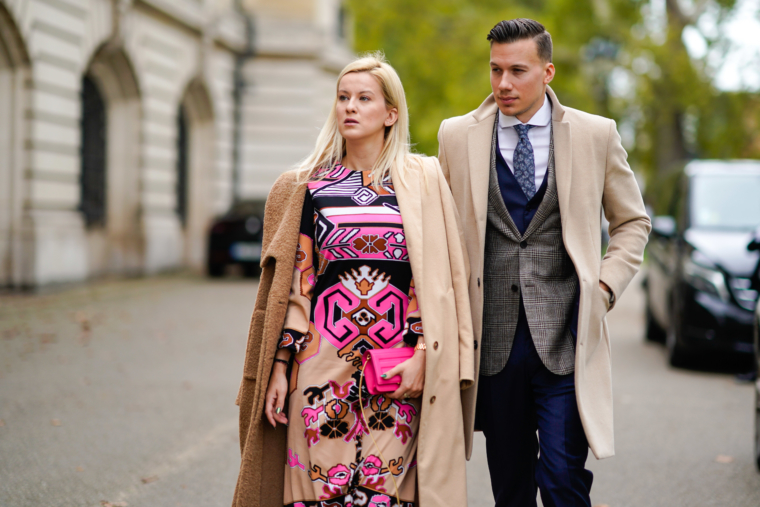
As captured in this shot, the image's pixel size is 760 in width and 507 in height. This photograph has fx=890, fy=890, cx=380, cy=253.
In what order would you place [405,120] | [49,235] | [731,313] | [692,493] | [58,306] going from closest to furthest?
[405,120]
[692,493]
[731,313]
[58,306]
[49,235]

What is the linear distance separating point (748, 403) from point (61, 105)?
11.8 meters

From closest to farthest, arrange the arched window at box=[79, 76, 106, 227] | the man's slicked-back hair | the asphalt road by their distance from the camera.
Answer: the man's slicked-back hair → the asphalt road → the arched window at box=[79, 76, 106, 227]

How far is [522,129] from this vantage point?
326 centimetres

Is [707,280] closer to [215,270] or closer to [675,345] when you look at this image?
[675,345]

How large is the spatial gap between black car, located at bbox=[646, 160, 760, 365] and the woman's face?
542cm

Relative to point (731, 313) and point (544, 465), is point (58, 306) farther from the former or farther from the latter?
point (544, 465)

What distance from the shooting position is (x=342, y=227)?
302cm

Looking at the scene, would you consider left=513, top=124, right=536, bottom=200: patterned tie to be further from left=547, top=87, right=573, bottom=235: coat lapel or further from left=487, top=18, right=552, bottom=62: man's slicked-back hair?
left=487, top=18, right=552, bottom=62: man's slicked-back hair

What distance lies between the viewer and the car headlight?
821 cm

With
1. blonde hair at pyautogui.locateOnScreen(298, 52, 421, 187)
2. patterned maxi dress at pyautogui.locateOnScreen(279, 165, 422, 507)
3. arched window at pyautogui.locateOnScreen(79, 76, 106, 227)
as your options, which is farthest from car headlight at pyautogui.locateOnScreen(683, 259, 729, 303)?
arched window at pyautogui.locateOnScreen(79, 76, 106, 227)

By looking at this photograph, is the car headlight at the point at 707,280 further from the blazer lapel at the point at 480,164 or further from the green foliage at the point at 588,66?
the green foliage at the point at 588,66

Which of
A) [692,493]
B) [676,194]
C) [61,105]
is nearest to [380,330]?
[692,493]

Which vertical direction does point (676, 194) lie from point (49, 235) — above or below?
above

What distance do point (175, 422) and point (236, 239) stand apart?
11.0m
